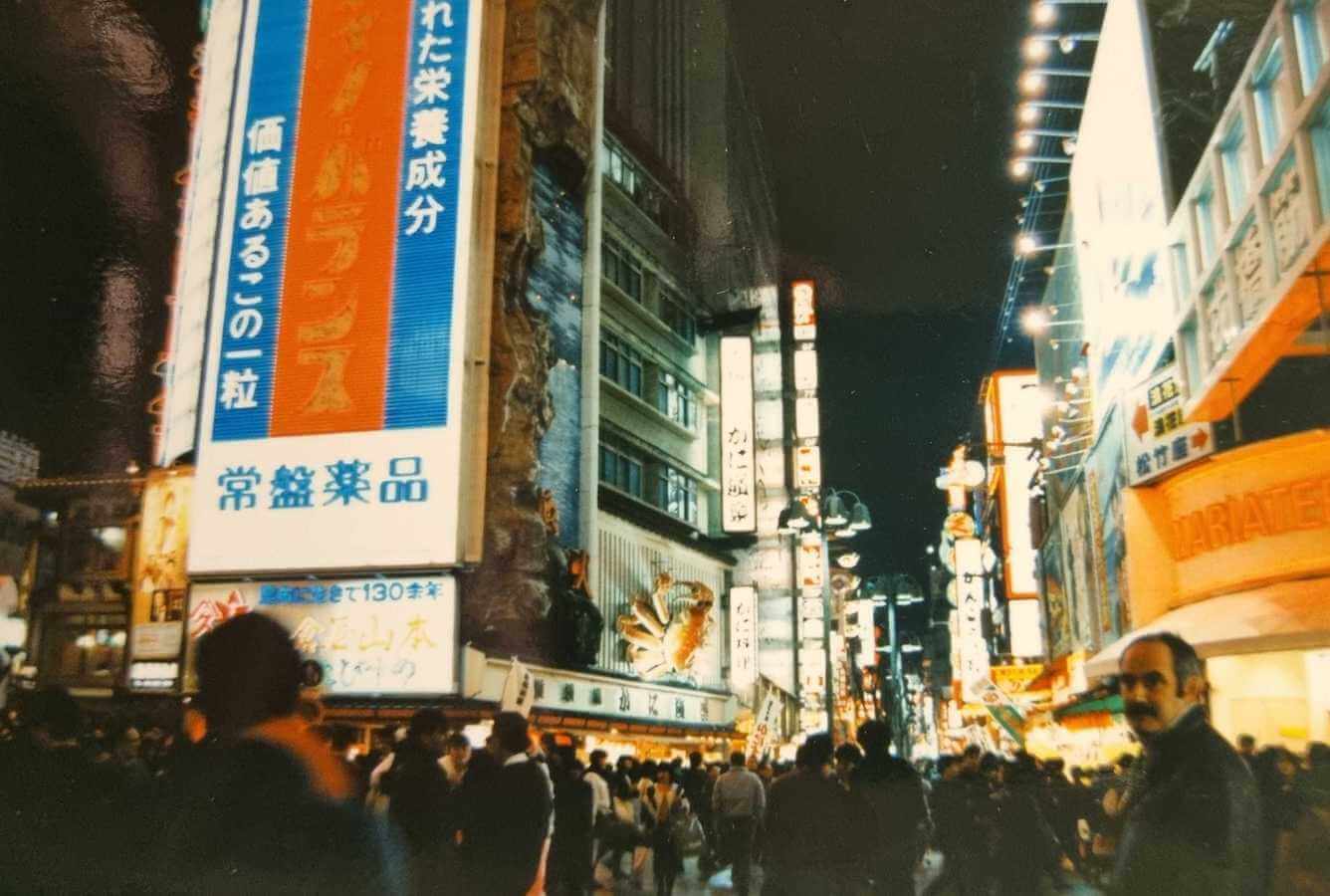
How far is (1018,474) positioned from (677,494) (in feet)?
40.4

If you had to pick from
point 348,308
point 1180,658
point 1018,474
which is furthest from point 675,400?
point 1180,658

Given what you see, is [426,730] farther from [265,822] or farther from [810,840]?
[265,822]

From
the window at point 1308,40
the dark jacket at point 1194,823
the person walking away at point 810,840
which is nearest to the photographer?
the dark jacket at point 1194,823

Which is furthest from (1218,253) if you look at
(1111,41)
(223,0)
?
(223,0)

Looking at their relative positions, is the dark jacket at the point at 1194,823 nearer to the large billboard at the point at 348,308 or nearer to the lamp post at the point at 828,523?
the large billboard at the point at 348,308

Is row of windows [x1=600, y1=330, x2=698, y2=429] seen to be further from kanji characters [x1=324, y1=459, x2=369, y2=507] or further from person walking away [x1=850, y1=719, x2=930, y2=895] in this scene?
person walking away [x1=850, y1=719, x2=930, y2=895]

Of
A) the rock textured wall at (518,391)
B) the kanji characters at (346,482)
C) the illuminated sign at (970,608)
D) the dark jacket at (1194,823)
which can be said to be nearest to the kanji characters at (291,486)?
the kanji characters at (346,482)

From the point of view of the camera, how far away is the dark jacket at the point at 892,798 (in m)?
6.72

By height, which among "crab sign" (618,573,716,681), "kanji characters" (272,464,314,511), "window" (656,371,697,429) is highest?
"window" (656,371,697,429)

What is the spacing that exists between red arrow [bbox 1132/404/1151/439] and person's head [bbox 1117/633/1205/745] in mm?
15208

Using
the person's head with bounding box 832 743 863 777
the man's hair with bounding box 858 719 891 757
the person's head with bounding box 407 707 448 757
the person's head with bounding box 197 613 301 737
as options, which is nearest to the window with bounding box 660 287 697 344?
the person's head with bounding box 832 743 863 777

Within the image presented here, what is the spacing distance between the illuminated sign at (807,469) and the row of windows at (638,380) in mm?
5914

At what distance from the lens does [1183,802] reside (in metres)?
3.03

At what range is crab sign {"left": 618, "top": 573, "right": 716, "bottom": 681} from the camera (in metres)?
31.1
